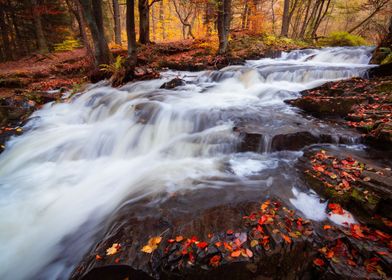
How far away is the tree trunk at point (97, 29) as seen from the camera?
920cm

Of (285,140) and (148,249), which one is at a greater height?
(285,140)

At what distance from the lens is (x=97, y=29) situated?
9641 mm

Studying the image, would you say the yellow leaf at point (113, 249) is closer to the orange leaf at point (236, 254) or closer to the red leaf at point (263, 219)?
the orange leaf at point (236, 254)

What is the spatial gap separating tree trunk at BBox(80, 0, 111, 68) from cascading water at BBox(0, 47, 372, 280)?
173cm

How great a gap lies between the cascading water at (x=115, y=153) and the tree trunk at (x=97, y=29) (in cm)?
173

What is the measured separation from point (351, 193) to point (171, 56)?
1240 cm

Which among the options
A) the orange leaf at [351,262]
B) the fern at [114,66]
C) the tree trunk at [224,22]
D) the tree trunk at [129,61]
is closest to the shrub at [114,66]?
the fern at [114,66]

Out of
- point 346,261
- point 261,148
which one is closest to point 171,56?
point 261,148

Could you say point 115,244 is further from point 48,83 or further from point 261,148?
point 48,83

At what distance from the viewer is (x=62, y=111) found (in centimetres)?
803

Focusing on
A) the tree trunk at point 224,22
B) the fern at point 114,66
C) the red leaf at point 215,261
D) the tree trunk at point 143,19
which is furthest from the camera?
the tree trunk at point 143,19

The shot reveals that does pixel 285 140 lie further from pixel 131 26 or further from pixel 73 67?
pixel 73 67

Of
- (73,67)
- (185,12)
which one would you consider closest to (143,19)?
(73,67)

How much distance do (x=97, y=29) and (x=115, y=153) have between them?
662 cm
